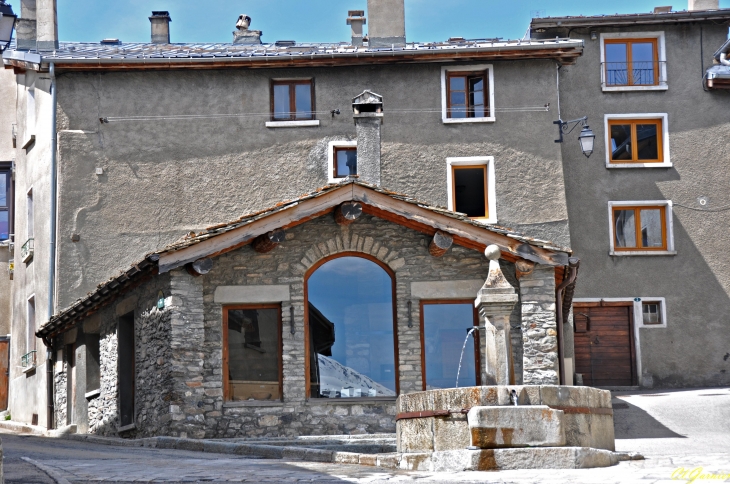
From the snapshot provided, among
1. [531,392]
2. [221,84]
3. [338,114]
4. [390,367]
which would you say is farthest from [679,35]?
[531,392]

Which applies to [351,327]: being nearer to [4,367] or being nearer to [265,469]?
[265,469]

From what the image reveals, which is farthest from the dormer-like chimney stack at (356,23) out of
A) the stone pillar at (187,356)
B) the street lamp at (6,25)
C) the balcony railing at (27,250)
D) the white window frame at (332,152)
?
the street lamp at (6,25)

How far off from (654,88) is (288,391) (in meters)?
14.2

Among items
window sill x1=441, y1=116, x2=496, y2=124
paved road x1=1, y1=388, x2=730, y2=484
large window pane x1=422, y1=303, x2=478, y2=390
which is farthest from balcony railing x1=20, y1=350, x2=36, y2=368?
large window pane x1=422, y1=303, x2=478, y2=390

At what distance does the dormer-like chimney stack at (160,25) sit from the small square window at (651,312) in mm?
12848

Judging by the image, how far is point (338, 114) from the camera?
24.2 metres

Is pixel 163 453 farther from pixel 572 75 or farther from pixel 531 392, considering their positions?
pixel 572 75

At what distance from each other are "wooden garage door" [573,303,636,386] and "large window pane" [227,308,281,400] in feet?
36.8

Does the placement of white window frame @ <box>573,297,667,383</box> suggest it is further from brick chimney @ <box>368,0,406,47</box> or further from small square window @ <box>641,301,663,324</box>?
brick chimney @ <box>368,0,406,47</box>

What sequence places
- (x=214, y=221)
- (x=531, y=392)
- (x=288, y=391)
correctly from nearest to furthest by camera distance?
(x=531, y=392), (x=288, y=391), (x=214, y=221)

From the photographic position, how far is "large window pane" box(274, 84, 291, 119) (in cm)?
2442

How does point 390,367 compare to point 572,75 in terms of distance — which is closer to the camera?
point 390,367

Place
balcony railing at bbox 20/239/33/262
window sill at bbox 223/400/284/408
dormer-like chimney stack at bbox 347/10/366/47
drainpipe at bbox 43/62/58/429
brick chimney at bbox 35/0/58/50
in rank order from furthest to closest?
dormer-like chimney stack at bbox 347/10/366/47
balcony railing at bbox 20/239/33/262
brick chimney at bbox 35/0/58/50
drainpipe at bbox 43/62/58/429
window sill at bbox 223/400/284/408

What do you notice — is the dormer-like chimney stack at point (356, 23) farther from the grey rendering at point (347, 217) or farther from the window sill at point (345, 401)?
the window sill at point (345, 401)
